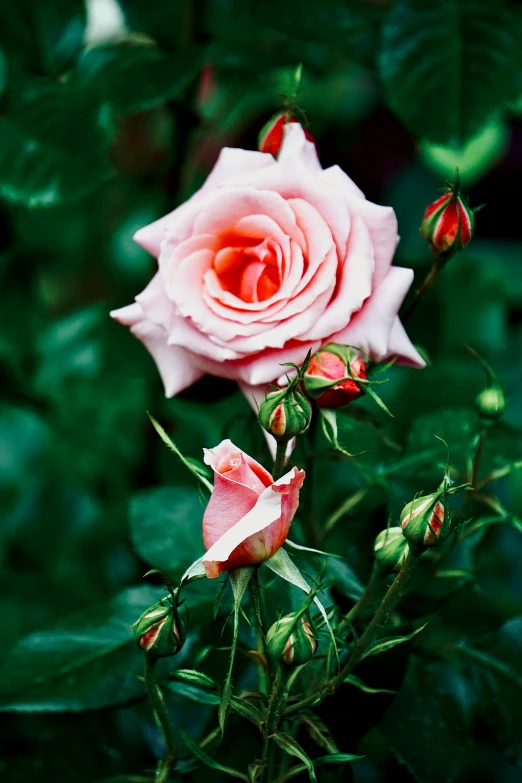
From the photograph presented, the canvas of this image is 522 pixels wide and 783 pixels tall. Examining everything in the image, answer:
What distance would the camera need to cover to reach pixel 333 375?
39 centimetres

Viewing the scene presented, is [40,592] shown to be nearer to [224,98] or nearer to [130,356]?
[130,356]

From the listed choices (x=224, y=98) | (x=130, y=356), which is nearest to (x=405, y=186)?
(x=224, y=98)

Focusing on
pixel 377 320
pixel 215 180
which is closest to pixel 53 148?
pixel 215 180

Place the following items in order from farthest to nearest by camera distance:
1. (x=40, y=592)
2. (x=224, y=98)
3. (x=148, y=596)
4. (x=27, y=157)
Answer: (x=224, y=98)
(x=40, y=592)
(x=27, y=157)
(x=148, y=596)

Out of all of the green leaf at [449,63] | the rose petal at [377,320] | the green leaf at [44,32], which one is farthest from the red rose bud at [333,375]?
the green leaf at [44,32]

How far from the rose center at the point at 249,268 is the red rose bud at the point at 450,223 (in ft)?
0.27

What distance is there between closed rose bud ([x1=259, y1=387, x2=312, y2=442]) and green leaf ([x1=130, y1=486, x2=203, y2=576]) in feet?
0.62

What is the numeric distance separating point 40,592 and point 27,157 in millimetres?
373

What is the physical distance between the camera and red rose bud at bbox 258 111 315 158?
1.54ft

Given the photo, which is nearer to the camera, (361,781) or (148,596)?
(148,596)

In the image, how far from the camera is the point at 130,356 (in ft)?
2.81

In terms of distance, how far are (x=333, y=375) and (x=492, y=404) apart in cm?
9

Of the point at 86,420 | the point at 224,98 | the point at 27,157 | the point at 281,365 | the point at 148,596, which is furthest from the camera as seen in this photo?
the point at 86,420

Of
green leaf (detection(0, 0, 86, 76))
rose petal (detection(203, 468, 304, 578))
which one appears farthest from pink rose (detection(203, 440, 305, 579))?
green leaf (detection(0, 0, 86, 76))
